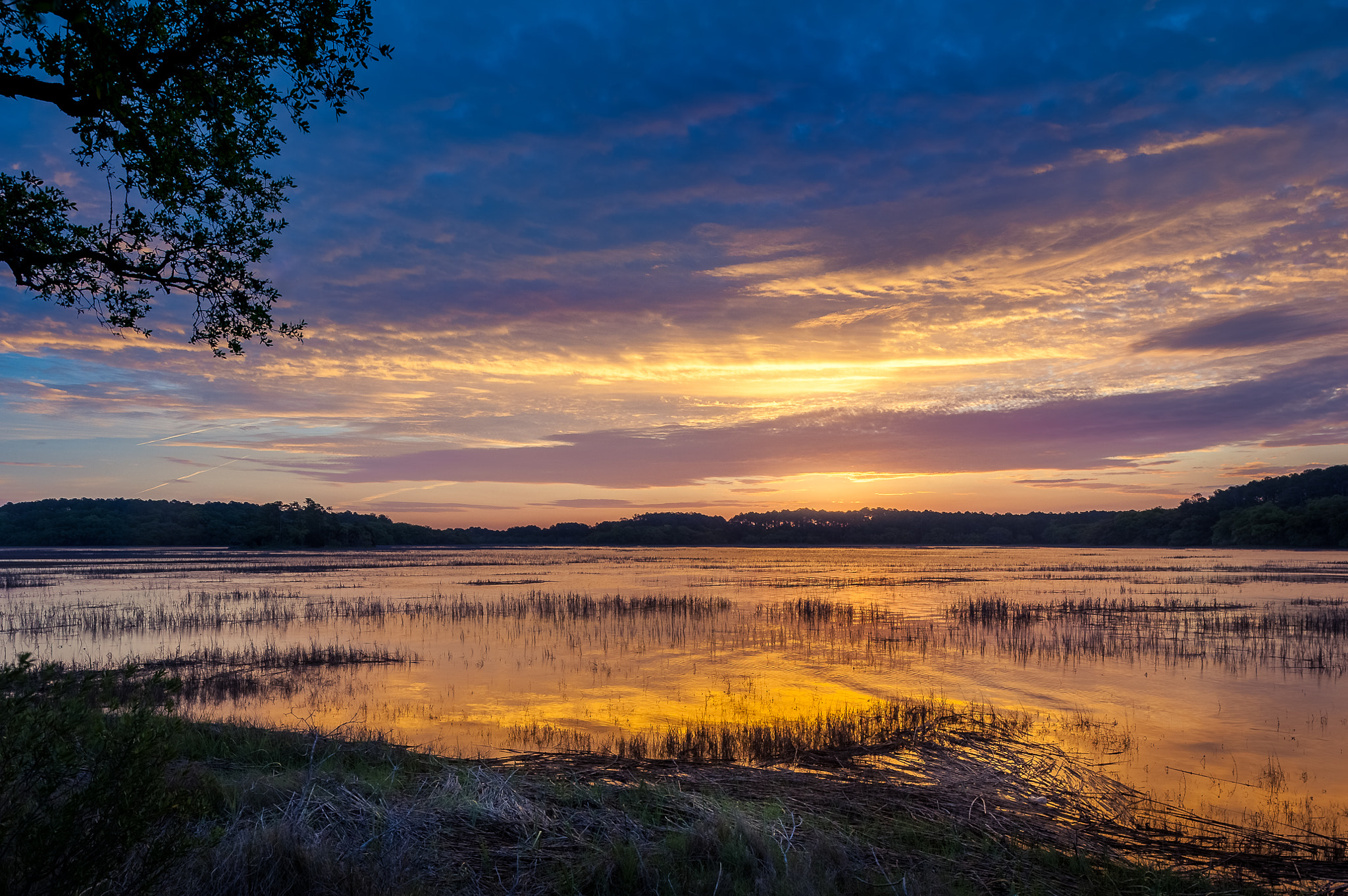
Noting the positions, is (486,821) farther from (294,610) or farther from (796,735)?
(294,610)

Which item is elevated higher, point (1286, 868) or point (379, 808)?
point (379, 808)

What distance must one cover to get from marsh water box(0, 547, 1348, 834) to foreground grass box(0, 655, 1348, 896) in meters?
3.28

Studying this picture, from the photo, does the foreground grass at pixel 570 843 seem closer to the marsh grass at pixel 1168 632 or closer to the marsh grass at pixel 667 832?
the marsh grass at pixel 667 832

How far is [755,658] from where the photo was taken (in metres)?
23.4

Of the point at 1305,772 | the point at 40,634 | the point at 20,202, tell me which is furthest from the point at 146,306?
the point at 40,634

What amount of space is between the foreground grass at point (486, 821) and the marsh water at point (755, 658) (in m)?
3.28

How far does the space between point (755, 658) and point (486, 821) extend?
16.3 meters

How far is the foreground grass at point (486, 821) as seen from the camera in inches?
188

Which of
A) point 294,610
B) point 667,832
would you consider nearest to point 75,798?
point 667,832

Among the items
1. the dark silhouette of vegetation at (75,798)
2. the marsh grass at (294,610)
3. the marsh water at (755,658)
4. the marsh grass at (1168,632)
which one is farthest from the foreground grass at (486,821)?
the marsh grass at (294,610)

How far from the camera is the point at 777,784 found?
10.6 m

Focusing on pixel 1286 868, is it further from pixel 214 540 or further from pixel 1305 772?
pixel 214 540

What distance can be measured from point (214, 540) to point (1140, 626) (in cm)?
16319

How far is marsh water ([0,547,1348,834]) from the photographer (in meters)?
14.3
